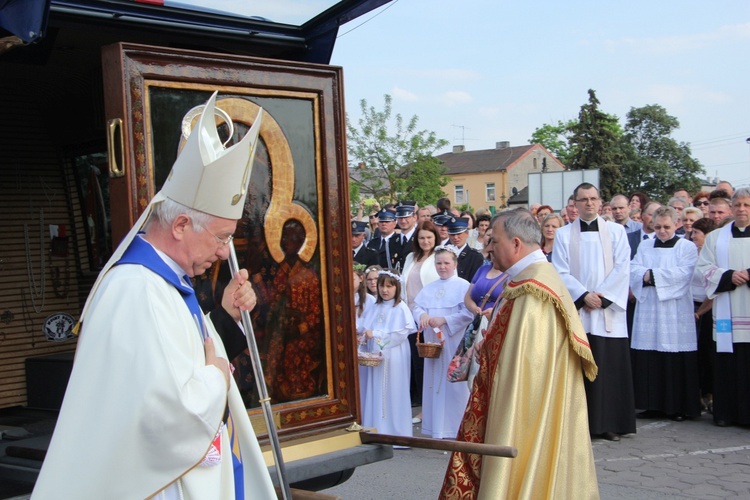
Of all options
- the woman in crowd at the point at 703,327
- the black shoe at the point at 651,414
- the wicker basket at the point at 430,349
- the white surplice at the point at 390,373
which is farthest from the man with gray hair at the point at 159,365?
the woman in crowd at the point at 703,327

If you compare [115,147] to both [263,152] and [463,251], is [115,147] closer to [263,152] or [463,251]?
[263,152]

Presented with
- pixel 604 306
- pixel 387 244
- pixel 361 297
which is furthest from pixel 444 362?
pixel 387 244

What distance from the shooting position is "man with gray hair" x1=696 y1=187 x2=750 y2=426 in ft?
27.3

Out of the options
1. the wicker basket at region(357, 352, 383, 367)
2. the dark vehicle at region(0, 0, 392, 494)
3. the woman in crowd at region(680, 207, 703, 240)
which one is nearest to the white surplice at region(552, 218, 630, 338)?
the wicker basket at region(357, 352, 383, 367)

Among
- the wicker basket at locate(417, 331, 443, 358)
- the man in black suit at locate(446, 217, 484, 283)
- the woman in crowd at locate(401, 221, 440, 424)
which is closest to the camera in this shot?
the wicker basket at locate(417, 331, 443, 358)

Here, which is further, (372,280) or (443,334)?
(372,280)

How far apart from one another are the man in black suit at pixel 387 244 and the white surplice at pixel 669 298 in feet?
11.1

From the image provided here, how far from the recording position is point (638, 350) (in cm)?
925

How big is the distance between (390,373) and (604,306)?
2.17m

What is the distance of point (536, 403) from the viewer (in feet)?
16.0

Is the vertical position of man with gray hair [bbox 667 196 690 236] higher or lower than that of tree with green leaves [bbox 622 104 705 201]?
lower

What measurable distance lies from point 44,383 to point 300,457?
2502 mm

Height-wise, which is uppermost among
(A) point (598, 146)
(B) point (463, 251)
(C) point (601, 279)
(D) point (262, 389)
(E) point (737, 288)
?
(A) point (598, 146)

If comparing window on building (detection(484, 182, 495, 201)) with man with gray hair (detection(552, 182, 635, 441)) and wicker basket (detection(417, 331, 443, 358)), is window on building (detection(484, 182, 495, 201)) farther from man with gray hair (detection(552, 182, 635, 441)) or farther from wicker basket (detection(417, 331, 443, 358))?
wicker basket (detection(417, 331, 443, 358))
